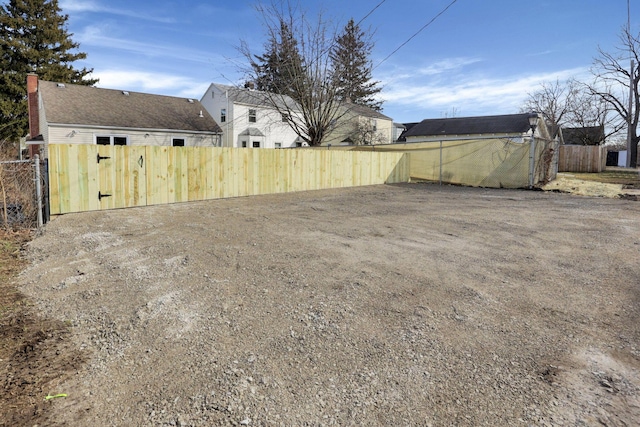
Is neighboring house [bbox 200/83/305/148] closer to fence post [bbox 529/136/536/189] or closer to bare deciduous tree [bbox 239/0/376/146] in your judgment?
bare deciduous tree [bbox 239/0/376/146]

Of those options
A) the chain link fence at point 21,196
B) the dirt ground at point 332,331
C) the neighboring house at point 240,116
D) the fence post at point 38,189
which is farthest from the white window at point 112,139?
the dirt ground at point 332,331

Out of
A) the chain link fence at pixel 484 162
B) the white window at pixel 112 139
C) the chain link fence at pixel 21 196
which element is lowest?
the chain link fence at pixel 21 196

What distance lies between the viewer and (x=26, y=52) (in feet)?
86.5

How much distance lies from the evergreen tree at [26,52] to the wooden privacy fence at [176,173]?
23.4 meters

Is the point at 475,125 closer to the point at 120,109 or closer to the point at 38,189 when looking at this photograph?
the point at 120,109

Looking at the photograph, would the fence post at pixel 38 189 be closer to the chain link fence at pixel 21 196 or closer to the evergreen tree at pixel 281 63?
the chain link fence at pixel 21 196

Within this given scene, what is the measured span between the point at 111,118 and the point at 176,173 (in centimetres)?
1292

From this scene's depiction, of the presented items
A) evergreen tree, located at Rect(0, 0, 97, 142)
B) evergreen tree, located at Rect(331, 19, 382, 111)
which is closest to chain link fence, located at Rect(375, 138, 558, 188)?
evergreen tree, located at Rect(331, 19, 382, 111)

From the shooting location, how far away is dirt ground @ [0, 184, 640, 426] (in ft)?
5.90

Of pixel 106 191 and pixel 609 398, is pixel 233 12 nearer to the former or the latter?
pixel 106 191

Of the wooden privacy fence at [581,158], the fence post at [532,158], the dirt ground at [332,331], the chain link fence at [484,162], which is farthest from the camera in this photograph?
the wooden privacy fence at [581,158]

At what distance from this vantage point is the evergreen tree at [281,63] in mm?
18094

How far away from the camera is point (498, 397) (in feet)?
6.11

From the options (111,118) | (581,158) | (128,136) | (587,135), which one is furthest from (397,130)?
(111,118)
